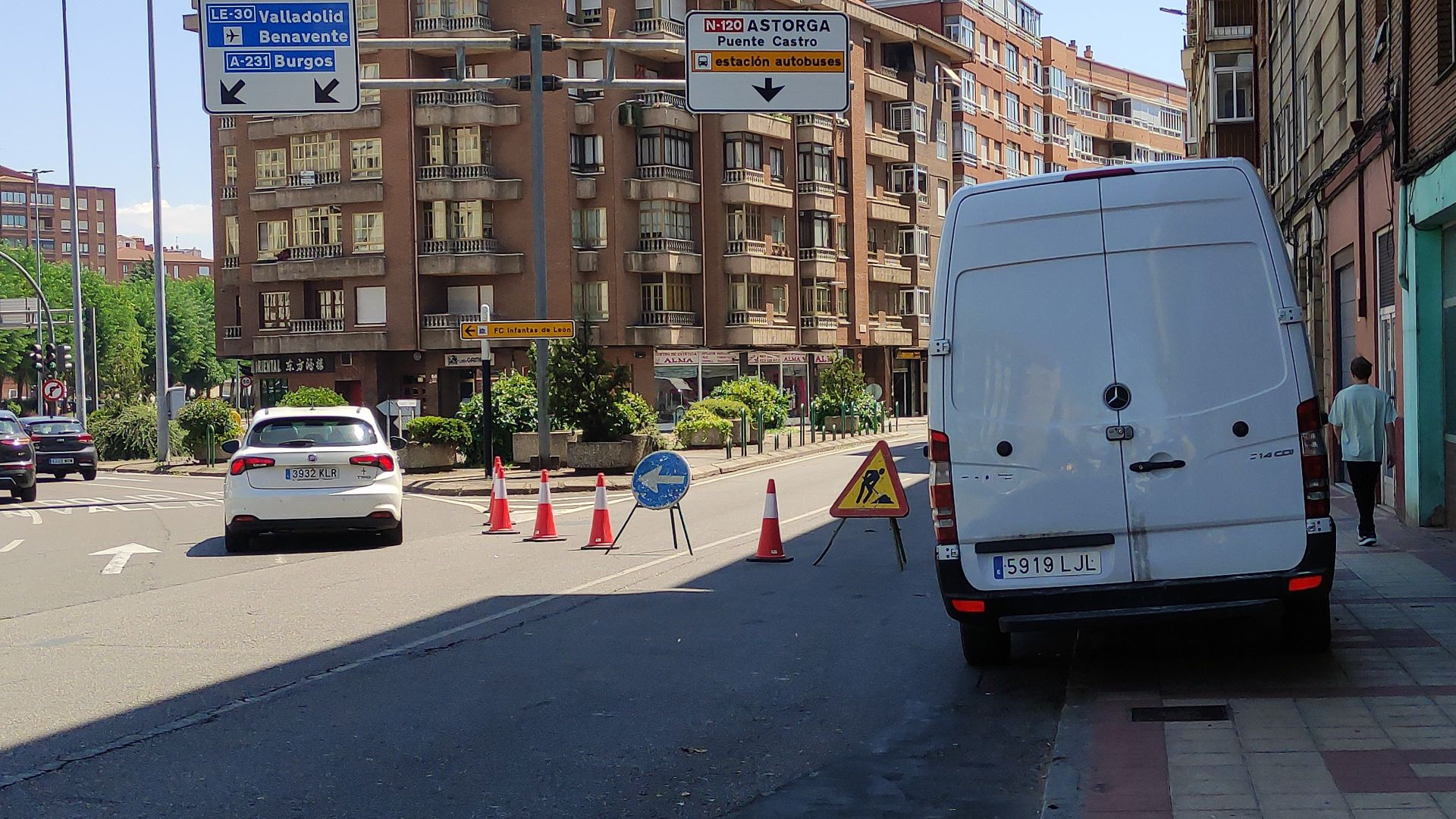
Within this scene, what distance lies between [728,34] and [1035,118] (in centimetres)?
8179

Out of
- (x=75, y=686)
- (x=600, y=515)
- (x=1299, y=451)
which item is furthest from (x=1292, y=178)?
(x=75, y=686)

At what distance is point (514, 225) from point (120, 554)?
43565 mm

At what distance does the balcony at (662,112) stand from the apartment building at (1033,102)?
1005 inches

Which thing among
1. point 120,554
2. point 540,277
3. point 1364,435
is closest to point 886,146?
point 540,277

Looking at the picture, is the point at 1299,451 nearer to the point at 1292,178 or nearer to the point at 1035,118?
the point at 1292,178

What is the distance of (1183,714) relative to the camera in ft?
23.2

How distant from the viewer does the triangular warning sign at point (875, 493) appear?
1352 centimetres

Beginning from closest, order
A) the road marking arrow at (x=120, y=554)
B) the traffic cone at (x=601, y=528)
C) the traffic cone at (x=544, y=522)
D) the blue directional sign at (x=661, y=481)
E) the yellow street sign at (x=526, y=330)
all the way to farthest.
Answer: the blue directional sign at (x=661, y=481) → the road marking arrow at (x=120, y=554) → the traffic cone at (x=601, y=528) → the traffic cone at (x=544, y=522) → the yellow street sign at (x=526, y=330)

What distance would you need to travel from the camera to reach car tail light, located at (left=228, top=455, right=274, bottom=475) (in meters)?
16.2

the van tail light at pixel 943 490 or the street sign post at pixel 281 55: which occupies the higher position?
the street sign post at pixel 281 55

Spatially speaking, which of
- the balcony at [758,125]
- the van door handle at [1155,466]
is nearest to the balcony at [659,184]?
the balcony at [758,125]

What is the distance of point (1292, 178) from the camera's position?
26297mm

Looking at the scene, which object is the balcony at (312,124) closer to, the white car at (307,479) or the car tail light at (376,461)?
the white car at (307,479)

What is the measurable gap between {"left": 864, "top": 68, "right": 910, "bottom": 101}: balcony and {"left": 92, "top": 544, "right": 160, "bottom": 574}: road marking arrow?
57.6 metres
